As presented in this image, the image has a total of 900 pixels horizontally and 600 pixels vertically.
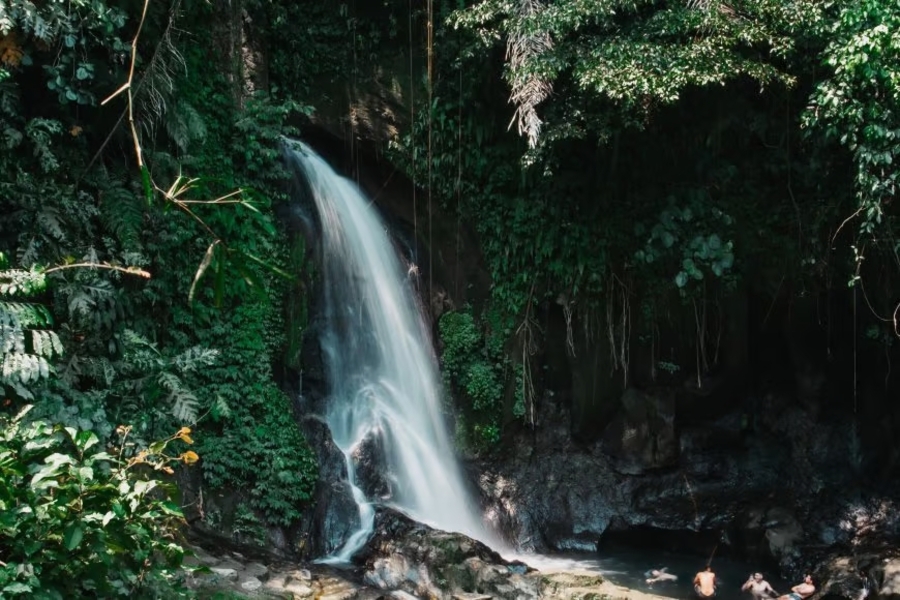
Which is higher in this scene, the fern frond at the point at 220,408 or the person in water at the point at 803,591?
the fern frond at the point at 220,408

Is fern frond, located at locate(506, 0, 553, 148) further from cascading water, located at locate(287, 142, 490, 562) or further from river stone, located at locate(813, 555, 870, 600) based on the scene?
river stone, located at locate(813, 555, 870, 600)

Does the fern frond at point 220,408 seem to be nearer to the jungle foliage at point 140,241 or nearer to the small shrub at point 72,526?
the jungle foliage at point 140,241

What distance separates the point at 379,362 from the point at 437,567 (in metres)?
3.32

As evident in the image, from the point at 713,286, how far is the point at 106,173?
738cm

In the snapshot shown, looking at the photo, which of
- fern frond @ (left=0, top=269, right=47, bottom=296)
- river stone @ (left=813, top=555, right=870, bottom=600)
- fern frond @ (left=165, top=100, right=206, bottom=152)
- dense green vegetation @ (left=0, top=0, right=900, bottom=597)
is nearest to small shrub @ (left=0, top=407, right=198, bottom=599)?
dense green vegetation @ (left=0, top=0, right=900, bottom=597)

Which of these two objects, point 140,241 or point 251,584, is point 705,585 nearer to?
point 251,584

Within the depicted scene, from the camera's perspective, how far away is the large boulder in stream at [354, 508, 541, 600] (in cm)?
786

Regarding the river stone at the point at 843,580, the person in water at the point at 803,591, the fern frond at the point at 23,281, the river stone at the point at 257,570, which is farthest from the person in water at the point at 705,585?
the fern frond at the point at 23,281

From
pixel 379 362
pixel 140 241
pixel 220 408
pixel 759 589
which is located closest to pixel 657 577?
pixel 759 589

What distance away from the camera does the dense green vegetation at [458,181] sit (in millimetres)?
7871

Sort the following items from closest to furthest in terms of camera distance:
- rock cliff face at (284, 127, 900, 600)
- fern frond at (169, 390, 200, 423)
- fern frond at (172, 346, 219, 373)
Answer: fern frond at (169, 390, 200, 423)
fern frond at (172, 346, 219, 373)
rock cliff face at (284, 127, 900, 600)

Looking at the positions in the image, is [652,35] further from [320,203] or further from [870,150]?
[320,203]

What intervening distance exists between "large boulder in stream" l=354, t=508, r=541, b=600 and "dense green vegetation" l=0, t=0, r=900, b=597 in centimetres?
117

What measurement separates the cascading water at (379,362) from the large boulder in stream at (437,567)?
55.0 inches
